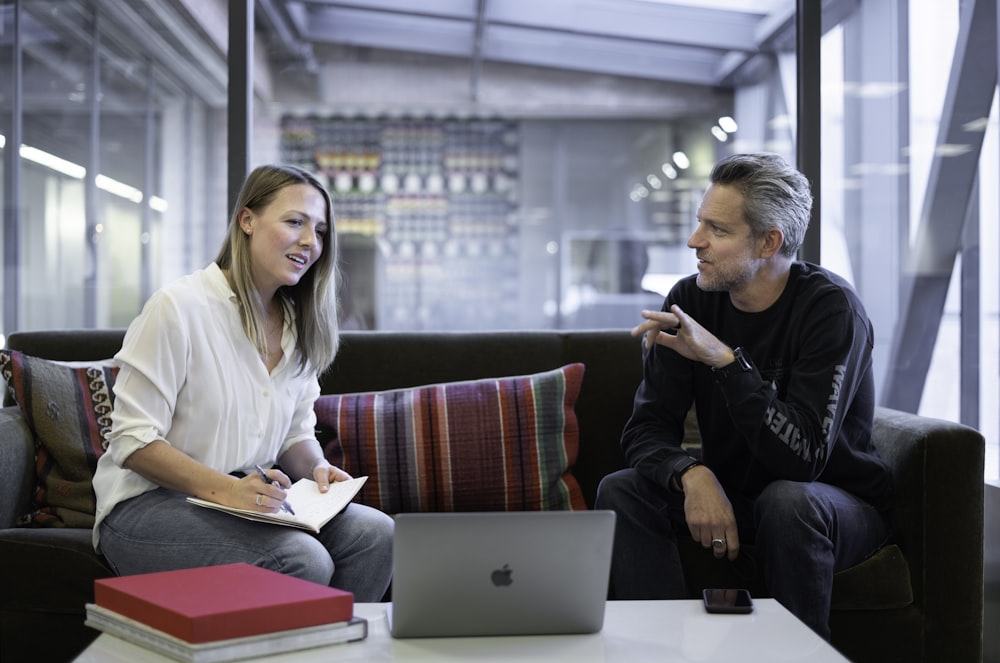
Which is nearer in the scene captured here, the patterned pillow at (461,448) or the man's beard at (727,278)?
the man's beard at (727,278)

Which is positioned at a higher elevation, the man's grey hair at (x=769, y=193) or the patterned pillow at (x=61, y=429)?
the man's grey hair at (x=769, y=193)

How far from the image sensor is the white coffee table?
3.69 ft

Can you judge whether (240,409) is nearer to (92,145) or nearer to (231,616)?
(231,616)

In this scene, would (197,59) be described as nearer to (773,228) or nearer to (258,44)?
(258,44)

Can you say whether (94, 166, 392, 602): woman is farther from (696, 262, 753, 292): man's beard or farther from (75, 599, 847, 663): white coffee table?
(696, 262, 753, 292): man's beard

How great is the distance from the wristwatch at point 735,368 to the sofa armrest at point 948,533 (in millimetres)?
392

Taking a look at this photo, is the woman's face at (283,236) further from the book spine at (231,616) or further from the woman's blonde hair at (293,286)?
the book spine at (231,616)

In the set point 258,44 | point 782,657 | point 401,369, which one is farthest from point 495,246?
point 782,657

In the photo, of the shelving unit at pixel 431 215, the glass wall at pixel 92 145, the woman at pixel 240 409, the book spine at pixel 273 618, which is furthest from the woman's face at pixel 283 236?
the shelving unit at pixel 431 215

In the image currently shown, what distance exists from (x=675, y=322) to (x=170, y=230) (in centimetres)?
301

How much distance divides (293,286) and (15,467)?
670 mm

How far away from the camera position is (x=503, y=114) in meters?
4.43

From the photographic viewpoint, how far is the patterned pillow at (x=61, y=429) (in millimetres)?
2041

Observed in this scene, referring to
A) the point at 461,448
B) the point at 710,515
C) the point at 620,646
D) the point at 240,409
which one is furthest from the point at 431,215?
the point at 620,646
